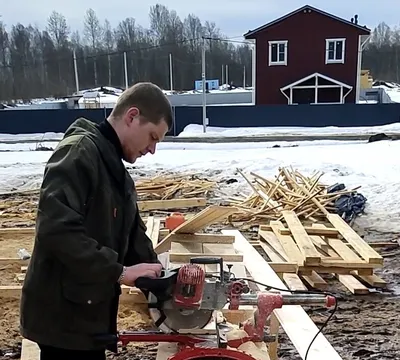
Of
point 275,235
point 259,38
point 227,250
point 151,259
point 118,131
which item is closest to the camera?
point 118,131

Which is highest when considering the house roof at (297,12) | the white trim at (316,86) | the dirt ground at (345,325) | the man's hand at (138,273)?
the house roof at (297,12)

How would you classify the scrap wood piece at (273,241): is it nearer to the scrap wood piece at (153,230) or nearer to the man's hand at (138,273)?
the scrap wood piece at (153,230)

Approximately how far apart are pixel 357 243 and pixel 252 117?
59.7 feet

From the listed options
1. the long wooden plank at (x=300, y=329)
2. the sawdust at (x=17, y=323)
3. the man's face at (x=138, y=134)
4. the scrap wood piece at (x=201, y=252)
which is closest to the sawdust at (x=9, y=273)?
the sawdust at (x=17, y=323)

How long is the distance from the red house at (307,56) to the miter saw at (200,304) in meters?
28.5

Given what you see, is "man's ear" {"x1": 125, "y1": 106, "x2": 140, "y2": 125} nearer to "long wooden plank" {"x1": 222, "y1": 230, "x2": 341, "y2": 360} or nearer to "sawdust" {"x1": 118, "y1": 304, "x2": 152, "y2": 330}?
"long wooden plank" {"x1": 222, "y1": 230, "x2": 341, "y2": 360}

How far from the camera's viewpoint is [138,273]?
7.26 ft

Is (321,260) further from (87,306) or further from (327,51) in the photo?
(327,51)

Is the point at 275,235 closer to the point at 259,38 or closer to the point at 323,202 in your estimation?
the point at 323,202

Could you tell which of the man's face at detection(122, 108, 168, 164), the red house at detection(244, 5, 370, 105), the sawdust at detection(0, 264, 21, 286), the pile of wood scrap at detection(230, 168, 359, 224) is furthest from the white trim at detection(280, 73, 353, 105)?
the man's face at detection(122, 108, 168, 164)

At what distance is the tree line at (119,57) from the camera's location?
5759cm

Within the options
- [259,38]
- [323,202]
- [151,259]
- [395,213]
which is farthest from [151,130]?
[259,38]

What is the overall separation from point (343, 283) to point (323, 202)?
9.41 ft

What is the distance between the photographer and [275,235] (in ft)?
21.8
